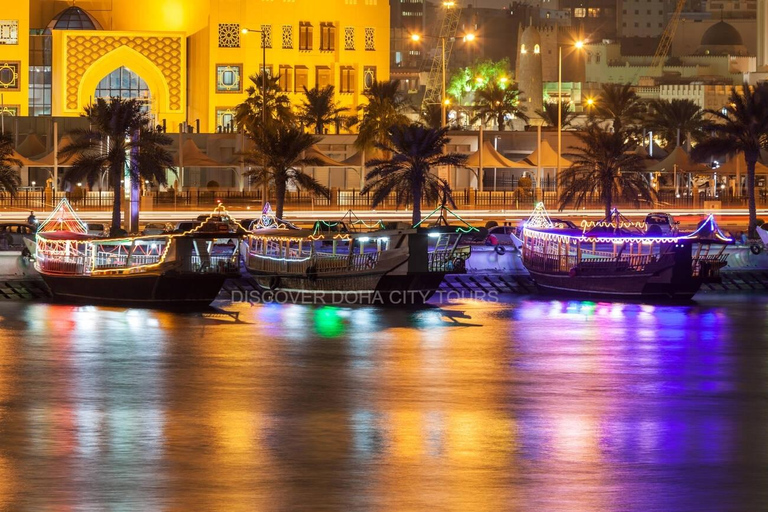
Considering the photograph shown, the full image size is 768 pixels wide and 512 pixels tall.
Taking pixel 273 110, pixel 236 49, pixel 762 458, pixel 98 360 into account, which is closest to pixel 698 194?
pixel 273 110

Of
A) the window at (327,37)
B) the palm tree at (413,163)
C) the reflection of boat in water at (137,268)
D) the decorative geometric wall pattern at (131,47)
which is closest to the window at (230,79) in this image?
the decorative geometric wall pattern at (131,47)

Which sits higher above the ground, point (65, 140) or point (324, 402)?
point (65, 140)

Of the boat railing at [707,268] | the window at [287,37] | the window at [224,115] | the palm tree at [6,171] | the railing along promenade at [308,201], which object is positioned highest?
the window at [287,37]

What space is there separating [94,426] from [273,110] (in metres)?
51.9

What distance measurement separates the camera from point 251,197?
7800cm

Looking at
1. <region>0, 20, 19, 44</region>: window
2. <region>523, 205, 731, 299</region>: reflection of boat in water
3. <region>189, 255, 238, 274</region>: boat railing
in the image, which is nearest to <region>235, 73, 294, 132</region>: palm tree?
<region>523, 205, 731, 299</region>: reflection of boat in water

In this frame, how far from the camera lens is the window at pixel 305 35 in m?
102

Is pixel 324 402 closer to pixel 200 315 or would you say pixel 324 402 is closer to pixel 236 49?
pixel 200 315

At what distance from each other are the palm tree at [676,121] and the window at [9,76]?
43.3 m

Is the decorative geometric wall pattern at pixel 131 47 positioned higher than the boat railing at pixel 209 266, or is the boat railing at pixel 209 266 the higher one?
the decorative geometric wall pattern at pixel 131 47

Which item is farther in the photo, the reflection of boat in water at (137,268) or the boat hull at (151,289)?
the boat hull at (151,289)

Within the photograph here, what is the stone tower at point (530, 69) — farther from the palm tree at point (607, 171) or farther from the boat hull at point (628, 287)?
the boat hull at point (628, 287)

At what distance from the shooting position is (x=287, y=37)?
102 m

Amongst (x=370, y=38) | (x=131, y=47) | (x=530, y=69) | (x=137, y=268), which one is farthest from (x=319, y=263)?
(x=530, y=69)
